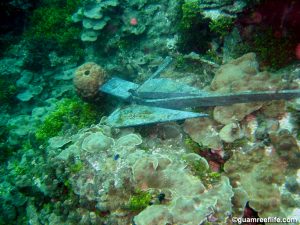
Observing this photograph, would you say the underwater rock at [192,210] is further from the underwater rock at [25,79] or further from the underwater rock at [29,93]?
the underwater rock at [25,79]

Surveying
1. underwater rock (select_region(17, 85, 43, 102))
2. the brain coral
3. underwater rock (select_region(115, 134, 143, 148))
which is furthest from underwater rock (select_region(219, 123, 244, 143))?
underwater rock (select_region(17, 85, 43, 102))

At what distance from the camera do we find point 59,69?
9469mm

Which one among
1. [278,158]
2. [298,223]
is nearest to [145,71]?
[278,158]

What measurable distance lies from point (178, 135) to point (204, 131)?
476mm

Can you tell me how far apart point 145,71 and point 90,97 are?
183 cm

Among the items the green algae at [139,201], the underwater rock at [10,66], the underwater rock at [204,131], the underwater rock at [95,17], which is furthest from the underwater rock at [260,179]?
the underwater rock at [10,66]

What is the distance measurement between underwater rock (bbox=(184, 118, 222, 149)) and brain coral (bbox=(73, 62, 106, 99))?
2.43 metres

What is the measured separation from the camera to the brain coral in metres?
6.00

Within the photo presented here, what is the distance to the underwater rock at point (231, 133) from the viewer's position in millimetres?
4016

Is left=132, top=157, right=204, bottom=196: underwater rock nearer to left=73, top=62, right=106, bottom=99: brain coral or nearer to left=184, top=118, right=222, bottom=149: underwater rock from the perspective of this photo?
left=184, top=118, right=222, bottom=149: underwater rock

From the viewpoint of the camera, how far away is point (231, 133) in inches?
159

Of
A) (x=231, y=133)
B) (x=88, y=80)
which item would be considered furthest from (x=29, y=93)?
(x=231, y=133)

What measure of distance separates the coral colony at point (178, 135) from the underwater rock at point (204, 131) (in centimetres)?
2

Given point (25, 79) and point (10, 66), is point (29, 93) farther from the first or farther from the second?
point (10, 66)
